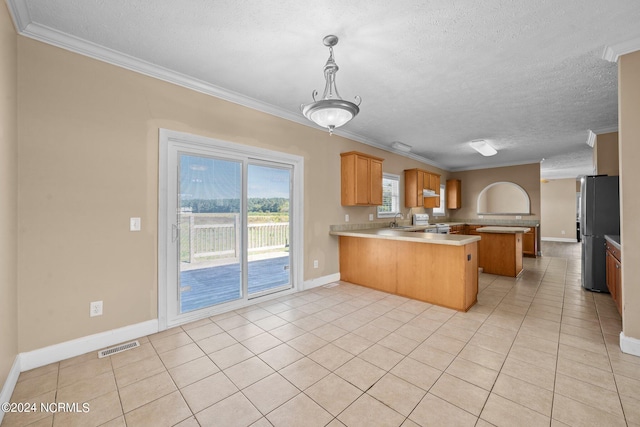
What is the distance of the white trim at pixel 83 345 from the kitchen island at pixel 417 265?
2816 mm

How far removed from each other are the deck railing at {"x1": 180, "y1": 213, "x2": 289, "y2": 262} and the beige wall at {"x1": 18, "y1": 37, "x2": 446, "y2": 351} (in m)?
0.35

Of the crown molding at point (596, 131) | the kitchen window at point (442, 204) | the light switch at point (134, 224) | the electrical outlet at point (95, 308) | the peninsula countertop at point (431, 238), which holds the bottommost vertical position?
the electrical outlet at point (95, 308)

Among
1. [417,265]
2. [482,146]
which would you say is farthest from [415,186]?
[417,265]

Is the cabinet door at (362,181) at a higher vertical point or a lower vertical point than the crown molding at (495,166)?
lower

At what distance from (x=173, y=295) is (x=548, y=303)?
14.9 feet

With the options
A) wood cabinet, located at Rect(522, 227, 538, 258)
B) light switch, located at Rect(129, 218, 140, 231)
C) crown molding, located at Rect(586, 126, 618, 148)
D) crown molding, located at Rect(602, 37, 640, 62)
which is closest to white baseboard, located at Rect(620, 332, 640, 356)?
crown molding, located at Rect(602, 37, 640, 62)

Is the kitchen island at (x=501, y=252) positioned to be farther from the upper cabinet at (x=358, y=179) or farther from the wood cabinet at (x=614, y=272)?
the upper cabinet at (x=358, y=179)

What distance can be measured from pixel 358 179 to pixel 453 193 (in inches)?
193

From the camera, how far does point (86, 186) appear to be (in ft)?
7.64

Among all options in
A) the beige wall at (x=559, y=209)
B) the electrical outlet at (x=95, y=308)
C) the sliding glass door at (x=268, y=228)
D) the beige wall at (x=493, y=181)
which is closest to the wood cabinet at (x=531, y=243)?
the beige wall at (x=493, y=181)

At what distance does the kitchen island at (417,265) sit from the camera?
10.8 feet

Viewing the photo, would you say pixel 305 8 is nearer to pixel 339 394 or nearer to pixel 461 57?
pixel 461 57

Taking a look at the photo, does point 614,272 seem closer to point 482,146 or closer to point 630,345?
point 630,345

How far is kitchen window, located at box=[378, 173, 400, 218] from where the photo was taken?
19.3 feet
